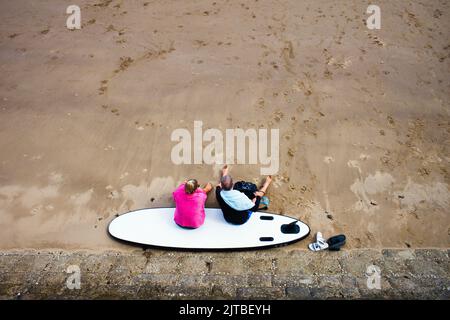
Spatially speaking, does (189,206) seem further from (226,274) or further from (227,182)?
(226,274)

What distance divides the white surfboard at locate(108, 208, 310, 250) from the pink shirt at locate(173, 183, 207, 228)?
0.46ft

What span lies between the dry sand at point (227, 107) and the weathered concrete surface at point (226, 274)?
25 centimetres

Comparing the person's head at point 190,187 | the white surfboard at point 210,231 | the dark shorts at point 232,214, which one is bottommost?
the white surfboard at point 210,231

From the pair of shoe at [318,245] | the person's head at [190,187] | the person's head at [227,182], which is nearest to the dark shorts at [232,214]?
the person's head at [227,182]

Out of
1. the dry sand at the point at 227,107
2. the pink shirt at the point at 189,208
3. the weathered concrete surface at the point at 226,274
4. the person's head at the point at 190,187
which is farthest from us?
the dry sand at the point at 227,107

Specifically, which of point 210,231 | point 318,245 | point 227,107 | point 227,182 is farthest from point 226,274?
point 227,107

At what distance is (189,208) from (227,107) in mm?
2443

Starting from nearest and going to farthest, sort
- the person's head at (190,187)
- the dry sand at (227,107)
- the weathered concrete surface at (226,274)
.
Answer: the weathered concrete surface at (226,274)
the person's head at (190,187)
the dry sand at (227,107)

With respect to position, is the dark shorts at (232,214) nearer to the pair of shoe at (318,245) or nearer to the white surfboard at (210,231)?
the white surfboard at (210,231)

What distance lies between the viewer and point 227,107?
625 centimetres

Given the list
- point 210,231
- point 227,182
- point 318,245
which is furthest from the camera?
point 210,231

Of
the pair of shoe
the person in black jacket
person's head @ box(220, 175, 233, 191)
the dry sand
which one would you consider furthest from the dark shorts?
the pair of shoe

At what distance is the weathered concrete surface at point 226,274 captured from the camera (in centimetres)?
412

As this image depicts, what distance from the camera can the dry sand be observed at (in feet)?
16.5
